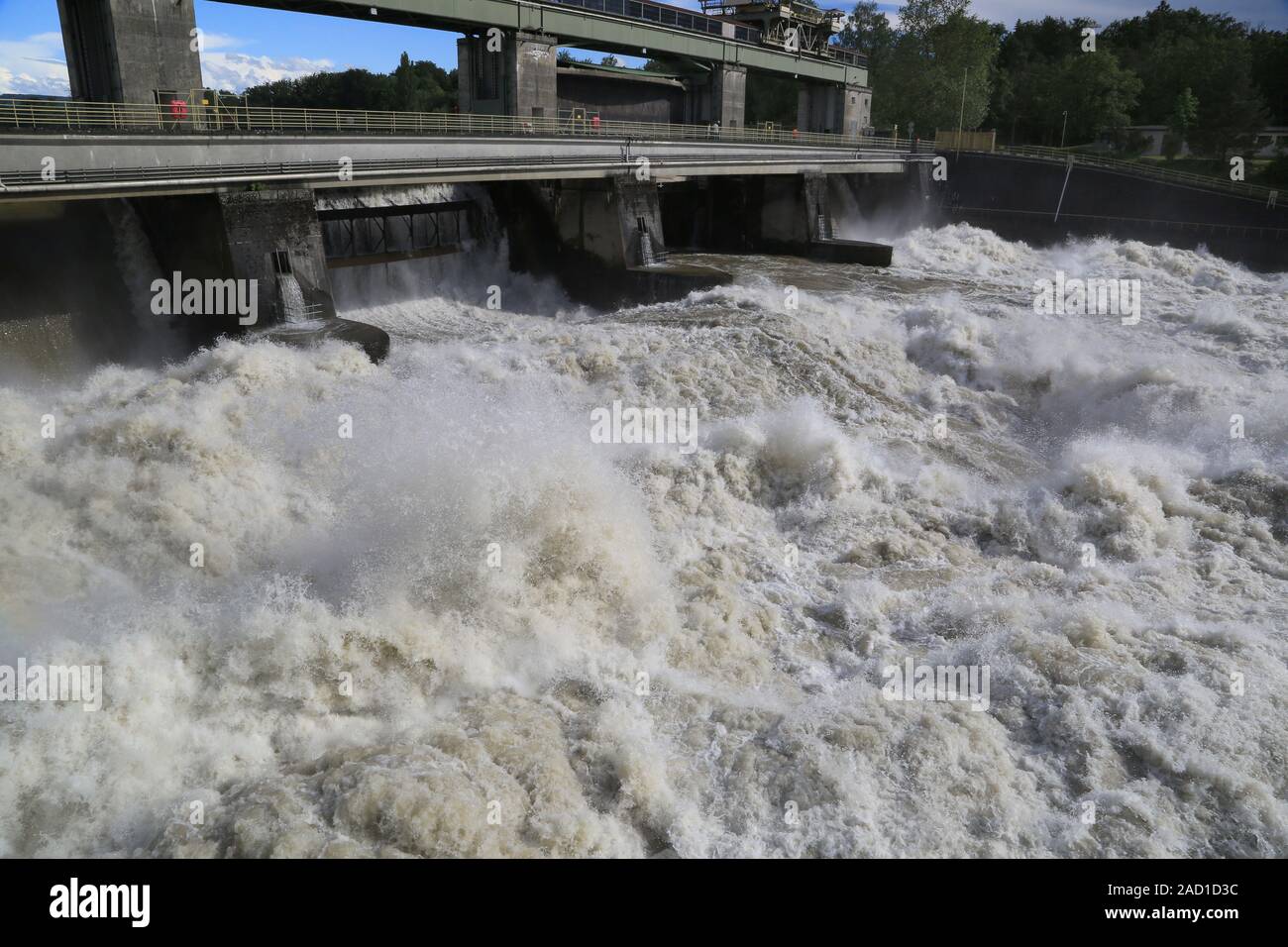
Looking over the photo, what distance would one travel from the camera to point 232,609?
8805 millimetres

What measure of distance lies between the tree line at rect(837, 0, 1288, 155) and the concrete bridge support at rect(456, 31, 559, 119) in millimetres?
34107

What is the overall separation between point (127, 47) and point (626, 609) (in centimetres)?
1696

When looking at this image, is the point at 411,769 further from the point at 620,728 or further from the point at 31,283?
the point at 31,283

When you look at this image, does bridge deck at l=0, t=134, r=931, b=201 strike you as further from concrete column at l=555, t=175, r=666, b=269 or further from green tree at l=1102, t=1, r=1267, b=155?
green tree at l=1102, t=1, r=1267, b=155

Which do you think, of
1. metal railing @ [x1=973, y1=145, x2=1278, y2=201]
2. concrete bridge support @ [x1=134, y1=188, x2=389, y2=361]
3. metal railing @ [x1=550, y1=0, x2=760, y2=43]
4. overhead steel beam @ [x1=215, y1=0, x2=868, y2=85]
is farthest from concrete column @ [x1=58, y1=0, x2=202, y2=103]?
metal railing @ [x1=973, y1=145, x2=1278, y2=201]

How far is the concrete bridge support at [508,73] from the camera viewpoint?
30219 millimetres

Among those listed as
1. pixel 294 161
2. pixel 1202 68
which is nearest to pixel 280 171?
pixel 294 161

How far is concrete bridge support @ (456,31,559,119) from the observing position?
3022 cm

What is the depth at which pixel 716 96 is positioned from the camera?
4147 cm

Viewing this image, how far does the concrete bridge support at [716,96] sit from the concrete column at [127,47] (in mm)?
26475

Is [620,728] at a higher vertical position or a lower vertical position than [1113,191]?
lower
